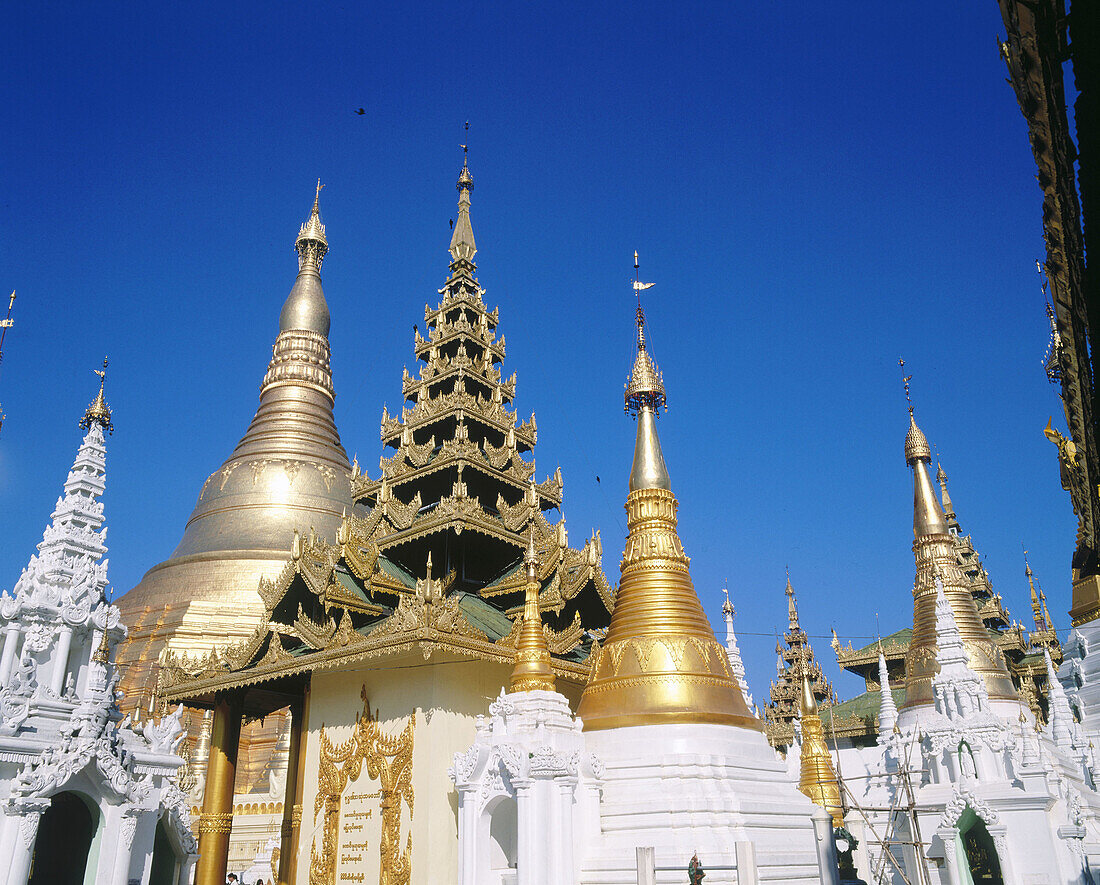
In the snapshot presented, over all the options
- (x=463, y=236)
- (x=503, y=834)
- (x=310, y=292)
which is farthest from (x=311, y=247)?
(x=503, y=834)

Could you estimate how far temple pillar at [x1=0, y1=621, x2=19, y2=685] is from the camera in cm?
1166

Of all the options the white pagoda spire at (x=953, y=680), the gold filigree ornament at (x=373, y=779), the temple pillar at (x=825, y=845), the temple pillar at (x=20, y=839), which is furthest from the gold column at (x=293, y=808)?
the white pagoda spire at (x=953, y=680)

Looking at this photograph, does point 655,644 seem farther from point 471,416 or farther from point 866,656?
point 866,656

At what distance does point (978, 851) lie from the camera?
14.5 meters

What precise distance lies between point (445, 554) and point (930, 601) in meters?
13.5

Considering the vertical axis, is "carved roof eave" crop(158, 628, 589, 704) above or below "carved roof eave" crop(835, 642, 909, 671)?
below

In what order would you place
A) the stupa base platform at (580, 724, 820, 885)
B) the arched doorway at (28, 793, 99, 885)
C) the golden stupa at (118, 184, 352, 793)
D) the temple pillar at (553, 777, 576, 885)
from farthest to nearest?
1. the golden stupa at (118, 184, 352, 793)
2. the arched doorway at (28, 793, 99, 885)
3. the stupa base platform at (580, 724, 820, 885)
4. the temple pillar at (553, 777, 576, 885)

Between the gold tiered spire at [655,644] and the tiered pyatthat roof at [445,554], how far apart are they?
1549mm

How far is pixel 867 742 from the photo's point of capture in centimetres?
3183

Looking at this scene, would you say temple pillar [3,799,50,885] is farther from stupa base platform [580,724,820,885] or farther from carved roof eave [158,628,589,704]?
stupa base platform [580,724,820,885]

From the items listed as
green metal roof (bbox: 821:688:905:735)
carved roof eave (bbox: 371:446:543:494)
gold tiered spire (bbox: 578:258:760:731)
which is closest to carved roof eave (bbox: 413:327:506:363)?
carved roof eave (bbox: 371:446:543:494)

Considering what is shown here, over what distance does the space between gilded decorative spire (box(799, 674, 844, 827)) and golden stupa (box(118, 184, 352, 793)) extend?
15.3 m

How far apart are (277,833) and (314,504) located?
11829 millimetres

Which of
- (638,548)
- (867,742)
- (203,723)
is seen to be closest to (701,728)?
(638,548)
